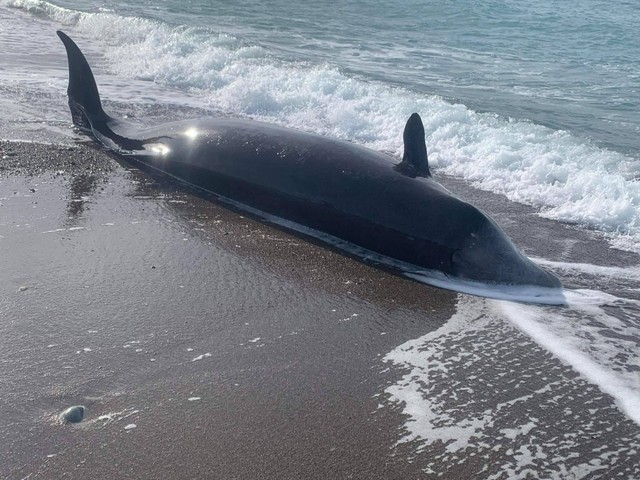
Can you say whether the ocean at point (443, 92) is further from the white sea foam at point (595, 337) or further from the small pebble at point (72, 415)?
the small pebble at point (72, 415)

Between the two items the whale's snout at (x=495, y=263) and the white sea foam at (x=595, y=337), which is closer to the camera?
the white sea foam at (x=595, y=337)

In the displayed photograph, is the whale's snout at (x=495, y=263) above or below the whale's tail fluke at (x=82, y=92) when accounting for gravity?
below

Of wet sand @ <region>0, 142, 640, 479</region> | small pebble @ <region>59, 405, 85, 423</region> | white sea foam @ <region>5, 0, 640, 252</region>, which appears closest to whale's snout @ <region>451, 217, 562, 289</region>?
wet sand @ <region>0, 142, 640, 479</region>

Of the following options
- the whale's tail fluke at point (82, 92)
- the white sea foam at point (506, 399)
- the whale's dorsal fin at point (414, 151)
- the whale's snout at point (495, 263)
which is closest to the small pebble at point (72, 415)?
the white sea foam at point (506, 399)

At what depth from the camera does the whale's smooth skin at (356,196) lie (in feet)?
19.0

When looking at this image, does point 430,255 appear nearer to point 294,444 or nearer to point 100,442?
point 294,444

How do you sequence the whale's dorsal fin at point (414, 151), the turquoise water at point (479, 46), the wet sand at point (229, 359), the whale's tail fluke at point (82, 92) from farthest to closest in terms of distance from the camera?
1. the turquoise water at point (479, 46)
2. the whale's tail fluke at point (82, 92)
3. the whale's dorsal fin at point (414, 151)
4. the wet sand at point (229, 359)

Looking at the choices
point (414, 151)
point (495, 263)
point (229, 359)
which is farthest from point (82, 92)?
point (229, 359)

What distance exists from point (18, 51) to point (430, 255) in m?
11.7

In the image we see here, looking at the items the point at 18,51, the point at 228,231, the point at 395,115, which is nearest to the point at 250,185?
the point at 228,231

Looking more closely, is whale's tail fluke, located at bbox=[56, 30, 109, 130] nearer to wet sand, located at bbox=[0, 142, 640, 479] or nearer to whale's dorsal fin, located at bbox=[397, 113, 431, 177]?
wet sand, located at bbox=[0, 142, 640, 479]

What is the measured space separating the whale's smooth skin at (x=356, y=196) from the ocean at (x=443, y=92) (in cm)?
55

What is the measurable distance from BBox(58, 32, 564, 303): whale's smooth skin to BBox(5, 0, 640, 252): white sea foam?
5.55 feet

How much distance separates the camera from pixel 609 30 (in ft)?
74.0
